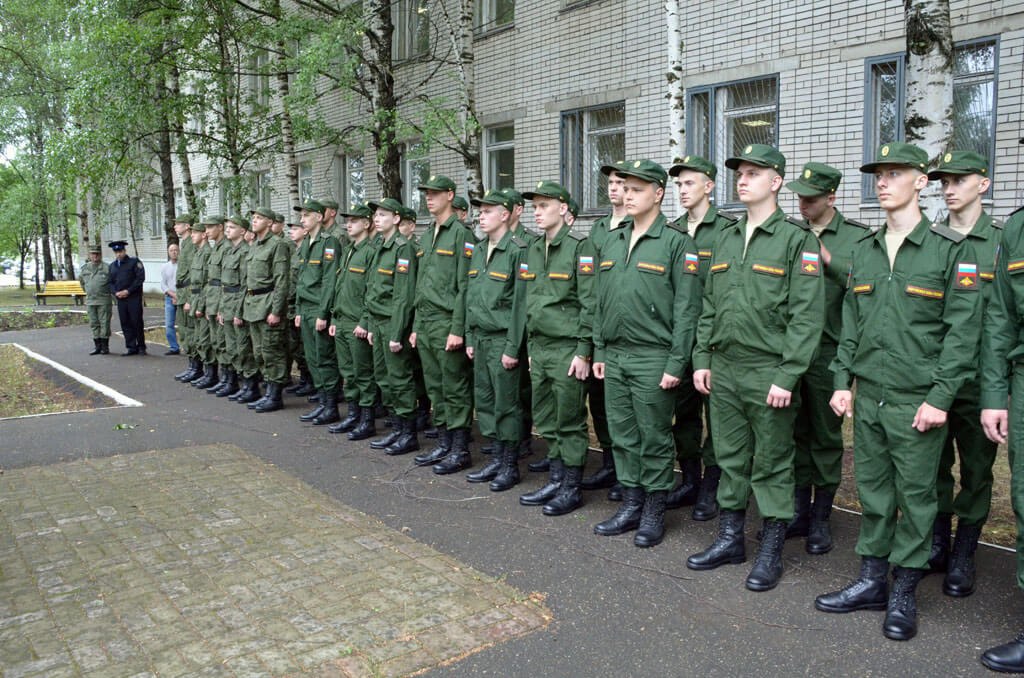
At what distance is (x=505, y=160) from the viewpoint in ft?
49.9

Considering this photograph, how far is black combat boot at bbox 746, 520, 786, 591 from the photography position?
4.55 metres

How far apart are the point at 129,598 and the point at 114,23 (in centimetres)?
1324

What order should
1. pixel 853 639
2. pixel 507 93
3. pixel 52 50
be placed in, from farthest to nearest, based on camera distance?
pixel 52 50, pixel 507 93, pixel 853 639

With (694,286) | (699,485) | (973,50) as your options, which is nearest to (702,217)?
(694,286)

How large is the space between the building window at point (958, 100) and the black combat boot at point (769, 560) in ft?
16.6

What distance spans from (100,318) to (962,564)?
1472 cm

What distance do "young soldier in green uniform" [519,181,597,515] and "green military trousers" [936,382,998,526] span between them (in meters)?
2.31

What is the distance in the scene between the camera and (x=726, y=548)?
4.90 m

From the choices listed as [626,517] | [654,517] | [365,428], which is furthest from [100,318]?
[654,517]

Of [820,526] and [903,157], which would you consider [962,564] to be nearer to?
[820,526]

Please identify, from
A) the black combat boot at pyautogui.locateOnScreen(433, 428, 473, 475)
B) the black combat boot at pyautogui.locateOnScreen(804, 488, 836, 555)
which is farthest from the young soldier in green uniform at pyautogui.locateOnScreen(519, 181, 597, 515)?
the black combat boot at pyautogui.locateOnScreen(804, 488, 836, 555)

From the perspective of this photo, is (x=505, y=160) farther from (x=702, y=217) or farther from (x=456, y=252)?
(x=702, y=217)

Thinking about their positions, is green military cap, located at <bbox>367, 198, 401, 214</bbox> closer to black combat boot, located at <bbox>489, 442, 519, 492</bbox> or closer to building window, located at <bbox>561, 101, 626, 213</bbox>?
black combat boot, located at <bbox>489, 442, 519, 492</bbox>

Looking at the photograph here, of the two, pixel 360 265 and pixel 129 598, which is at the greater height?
pixel 360 265
